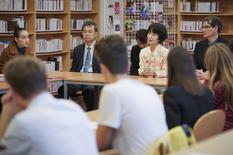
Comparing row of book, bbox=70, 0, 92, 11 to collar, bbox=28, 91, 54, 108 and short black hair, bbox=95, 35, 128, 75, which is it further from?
collar, bbox=28, 91, 54, 108


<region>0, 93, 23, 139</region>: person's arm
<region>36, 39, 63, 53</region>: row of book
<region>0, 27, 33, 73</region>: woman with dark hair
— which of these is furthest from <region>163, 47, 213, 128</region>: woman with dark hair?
<region>36, 39, 63, 53</region>: row of book

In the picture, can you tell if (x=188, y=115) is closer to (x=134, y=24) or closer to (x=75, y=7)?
(x=134, y=24)

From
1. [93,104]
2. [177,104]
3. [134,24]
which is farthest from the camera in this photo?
[134,24]

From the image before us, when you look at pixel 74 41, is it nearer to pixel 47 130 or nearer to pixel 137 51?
pixel 137 51

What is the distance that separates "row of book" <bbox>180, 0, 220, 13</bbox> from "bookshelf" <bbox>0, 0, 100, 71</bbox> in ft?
5.43

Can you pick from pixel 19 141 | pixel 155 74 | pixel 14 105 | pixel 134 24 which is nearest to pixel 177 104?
pixel 14 105

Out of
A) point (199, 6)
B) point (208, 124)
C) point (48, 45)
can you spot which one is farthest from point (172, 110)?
point (199, 6)

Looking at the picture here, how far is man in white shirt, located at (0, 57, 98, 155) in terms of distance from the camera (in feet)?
6.36

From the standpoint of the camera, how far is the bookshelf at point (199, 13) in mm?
8555

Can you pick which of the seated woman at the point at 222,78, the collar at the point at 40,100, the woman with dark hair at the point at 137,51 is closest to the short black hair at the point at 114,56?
the collar at the point at 40,100

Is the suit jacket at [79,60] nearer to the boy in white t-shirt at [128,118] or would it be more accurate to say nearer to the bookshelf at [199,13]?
the bookshelf at [199,13]

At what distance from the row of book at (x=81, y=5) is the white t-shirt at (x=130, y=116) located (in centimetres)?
653

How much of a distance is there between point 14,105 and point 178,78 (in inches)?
43.6

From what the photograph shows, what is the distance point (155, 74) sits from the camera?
561 cm
